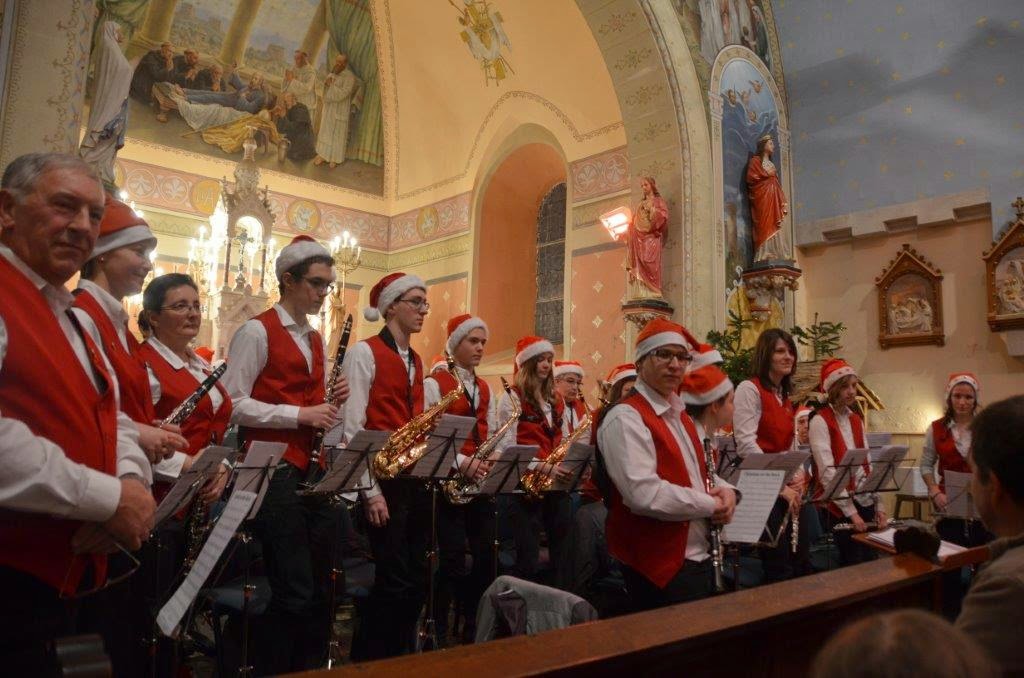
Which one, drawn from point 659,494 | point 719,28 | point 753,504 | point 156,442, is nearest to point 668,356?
point 659,494

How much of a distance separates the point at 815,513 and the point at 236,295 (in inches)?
409

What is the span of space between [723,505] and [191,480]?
2.06 metres

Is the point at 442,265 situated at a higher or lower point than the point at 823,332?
higher

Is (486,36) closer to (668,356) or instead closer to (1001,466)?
(668,356)

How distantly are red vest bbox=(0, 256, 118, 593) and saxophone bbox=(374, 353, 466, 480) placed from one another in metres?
2.17

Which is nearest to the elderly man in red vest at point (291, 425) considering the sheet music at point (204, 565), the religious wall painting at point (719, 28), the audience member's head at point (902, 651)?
the sheet music at point (204, 565)

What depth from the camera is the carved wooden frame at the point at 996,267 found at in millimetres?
9984

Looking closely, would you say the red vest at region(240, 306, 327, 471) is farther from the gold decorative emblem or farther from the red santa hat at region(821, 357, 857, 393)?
the gold decorative emblem

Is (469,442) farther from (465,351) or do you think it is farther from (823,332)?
(823,332)

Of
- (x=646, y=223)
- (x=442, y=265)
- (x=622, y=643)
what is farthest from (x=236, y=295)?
(x=622, y=643)

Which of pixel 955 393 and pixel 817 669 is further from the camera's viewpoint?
pixel 955 393

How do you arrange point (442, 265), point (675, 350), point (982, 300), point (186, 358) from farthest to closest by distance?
point (442, 265) → point (982, 300) → point (186, 358) → point (675, 350)

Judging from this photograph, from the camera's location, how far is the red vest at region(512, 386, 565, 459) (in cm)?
573

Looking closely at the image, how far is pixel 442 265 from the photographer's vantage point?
1548 centimetres
